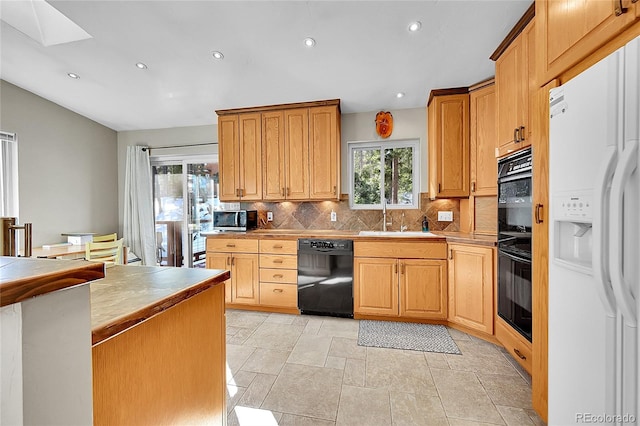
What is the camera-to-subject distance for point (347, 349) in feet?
7.23

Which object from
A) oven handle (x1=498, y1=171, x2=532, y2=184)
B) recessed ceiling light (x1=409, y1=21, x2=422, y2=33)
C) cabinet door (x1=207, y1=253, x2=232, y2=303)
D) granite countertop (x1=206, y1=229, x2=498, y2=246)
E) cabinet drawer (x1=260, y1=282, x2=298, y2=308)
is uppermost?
recessed ceiling light (x1=409, y1=21, x2=422, y2=33)

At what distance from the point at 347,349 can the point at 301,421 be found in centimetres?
82

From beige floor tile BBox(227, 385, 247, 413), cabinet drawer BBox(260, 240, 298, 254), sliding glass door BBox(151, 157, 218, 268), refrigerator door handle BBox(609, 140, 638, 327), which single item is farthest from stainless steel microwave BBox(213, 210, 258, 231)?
refrigerator door handle BBox(609, 140, 638, 327)

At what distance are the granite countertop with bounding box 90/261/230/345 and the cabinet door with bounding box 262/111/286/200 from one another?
2.12m

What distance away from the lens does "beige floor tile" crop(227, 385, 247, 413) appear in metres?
1.59

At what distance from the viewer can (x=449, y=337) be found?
240 cm

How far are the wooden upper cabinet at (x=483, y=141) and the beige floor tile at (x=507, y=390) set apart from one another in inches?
61.2

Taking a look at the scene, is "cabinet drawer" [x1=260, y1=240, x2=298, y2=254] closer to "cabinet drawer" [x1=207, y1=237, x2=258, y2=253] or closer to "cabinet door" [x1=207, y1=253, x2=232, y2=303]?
"cabinet drawer" [x1=207, y1=237, x2=258, y2=253]

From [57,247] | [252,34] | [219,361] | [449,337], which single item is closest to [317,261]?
[449,337]

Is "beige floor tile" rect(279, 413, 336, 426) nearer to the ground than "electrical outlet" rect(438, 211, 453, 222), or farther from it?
nearer to the ground

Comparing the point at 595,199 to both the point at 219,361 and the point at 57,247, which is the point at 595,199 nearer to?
the point at 219,361

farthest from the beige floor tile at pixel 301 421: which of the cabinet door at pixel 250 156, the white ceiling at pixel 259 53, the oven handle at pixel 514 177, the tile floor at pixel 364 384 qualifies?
the white ceiling at pixel 259 53

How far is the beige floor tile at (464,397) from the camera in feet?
4.92

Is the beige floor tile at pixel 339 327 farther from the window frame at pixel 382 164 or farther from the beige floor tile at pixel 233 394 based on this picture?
the window frame at pixel 382 164
